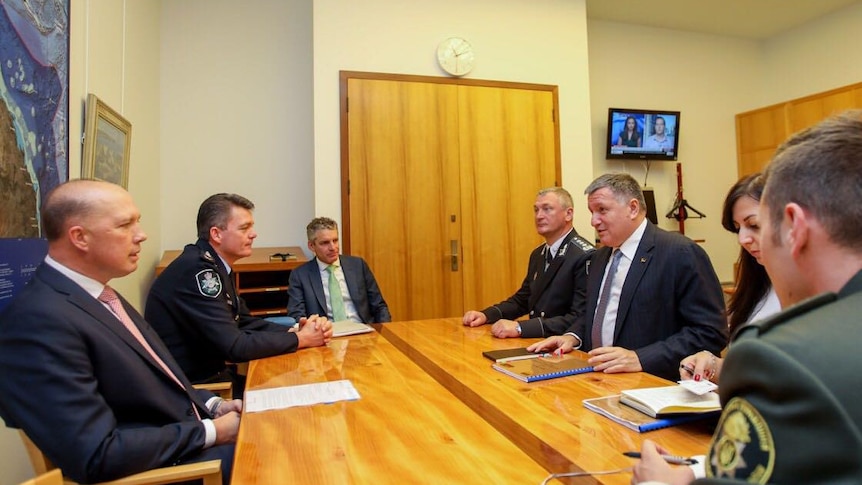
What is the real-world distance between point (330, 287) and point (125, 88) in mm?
1793

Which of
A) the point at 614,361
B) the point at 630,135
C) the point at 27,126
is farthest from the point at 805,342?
the point at 630,135

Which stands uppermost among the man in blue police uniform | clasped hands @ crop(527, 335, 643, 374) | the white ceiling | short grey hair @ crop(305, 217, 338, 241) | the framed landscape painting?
the white ceiling

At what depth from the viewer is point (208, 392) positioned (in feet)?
6.21

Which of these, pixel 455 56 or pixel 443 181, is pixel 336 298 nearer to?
pixel 443 181

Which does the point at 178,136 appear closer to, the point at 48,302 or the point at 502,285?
the point at 502,285

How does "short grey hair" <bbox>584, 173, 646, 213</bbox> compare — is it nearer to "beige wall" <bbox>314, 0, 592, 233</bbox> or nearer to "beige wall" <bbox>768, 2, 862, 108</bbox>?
"beige wall" <bbox>314, 0, 592, 233</bbox>

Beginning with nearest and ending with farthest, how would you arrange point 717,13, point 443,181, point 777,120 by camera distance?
point 443,181, point 717,13, point 777,120

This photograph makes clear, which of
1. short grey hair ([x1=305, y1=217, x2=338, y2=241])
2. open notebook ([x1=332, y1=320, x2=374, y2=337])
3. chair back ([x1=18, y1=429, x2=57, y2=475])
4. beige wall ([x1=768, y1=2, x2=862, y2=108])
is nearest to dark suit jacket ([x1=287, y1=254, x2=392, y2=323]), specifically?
short grey hair ([x1=305, y1=217, x2=338, y2=241])

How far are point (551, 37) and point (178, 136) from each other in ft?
11.2

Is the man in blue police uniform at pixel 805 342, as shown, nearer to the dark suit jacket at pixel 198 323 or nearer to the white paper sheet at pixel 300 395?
the white paper sheet at pixel 300 395

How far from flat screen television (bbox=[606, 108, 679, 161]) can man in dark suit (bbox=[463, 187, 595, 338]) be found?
9.83 ft

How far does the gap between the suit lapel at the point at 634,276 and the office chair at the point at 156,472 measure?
156 centimetres

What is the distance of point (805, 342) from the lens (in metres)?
0.58

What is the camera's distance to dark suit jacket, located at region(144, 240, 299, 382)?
6.93ft
